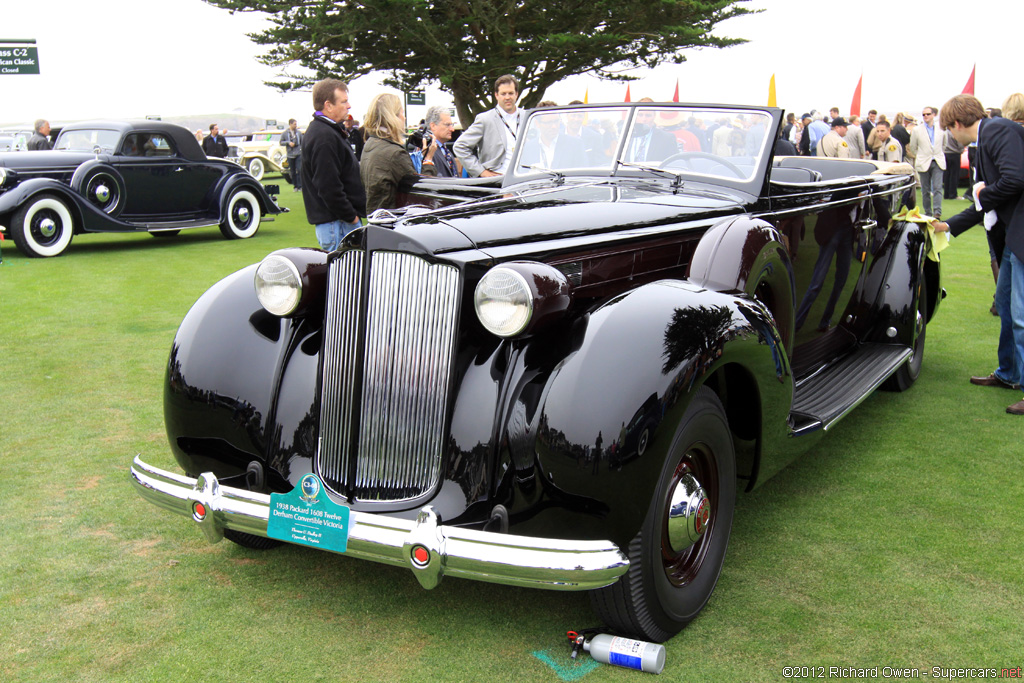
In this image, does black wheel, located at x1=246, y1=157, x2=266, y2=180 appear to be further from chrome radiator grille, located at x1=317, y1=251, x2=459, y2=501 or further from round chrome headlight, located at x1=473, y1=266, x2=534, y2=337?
round chrome headlight, located at x1=473, y1=266, x2=534, y2=337

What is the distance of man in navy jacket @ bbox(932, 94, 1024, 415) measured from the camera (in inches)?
176

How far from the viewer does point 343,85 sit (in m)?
5.61

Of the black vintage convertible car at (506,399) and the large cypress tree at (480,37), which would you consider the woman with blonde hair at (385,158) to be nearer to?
the black vintage convertible car at (506,399)

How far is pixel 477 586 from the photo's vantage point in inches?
113

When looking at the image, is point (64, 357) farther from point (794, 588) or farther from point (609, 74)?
point (609, 74)

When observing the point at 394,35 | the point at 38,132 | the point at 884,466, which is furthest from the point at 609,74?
the point at 884,466

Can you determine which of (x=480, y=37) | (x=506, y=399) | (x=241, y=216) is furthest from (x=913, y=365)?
(x=480, y=37)

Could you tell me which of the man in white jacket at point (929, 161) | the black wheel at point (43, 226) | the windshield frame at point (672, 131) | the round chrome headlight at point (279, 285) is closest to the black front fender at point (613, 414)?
the round chrome headlight at point (279, 285)

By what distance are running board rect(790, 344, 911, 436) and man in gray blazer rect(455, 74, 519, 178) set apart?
327 cm

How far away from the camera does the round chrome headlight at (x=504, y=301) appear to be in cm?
238

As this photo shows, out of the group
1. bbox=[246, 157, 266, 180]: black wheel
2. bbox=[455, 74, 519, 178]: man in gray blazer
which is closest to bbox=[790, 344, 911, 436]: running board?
bbox=[455, 74, 519, 178]: man in gray blazer

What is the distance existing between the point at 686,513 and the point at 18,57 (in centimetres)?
2430

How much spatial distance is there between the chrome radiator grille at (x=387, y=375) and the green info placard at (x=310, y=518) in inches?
9.8

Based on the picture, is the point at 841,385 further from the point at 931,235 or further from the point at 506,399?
the point at 506,399
